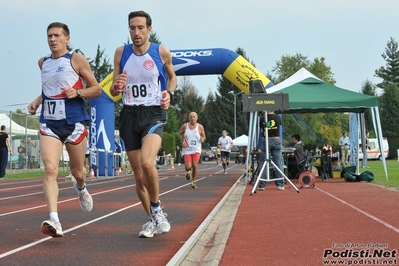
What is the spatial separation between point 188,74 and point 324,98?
7784 mm

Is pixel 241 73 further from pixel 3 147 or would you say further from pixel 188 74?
pixel 3 147

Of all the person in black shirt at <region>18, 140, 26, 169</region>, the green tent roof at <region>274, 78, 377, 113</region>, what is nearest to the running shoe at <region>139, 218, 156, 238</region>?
the green tent roof at <region>274, 78, 377, 113</region>

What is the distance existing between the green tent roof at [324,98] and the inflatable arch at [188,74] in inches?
162

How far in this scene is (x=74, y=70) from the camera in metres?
7.44

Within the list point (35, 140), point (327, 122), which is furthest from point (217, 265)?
point (327, 122)

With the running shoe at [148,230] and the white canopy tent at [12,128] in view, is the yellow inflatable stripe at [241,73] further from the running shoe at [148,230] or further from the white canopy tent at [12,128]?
the running shoe at [148,230]

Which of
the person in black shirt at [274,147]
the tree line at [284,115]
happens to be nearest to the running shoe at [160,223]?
the person in black shirt at [274,147]

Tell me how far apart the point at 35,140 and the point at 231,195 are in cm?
2155

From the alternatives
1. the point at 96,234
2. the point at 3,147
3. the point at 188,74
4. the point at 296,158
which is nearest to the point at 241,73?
the point at 188,74

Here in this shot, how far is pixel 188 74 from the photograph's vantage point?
84.4ft

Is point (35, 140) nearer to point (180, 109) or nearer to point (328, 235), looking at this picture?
point (328, 235)

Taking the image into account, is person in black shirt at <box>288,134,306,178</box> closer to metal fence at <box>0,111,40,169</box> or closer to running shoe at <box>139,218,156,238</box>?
running shoe at <box>139,218,156,238</box>

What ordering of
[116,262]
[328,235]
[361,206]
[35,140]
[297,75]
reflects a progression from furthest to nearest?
[35,140]
[297,75]
[361,206]
[328,235]
[116,262]

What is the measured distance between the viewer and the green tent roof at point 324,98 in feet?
61.6
